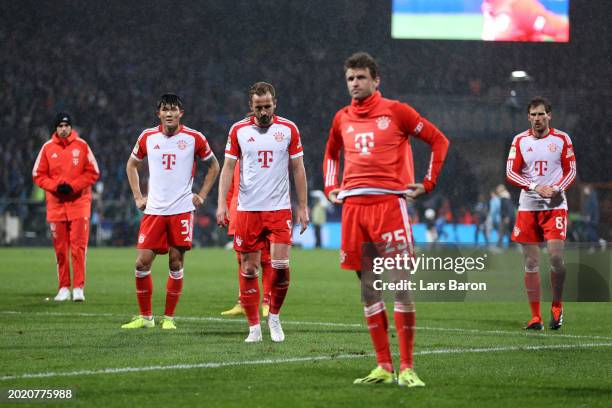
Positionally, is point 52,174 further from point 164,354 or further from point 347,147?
point 347,147

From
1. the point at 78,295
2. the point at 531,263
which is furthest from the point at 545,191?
the point at 78,295

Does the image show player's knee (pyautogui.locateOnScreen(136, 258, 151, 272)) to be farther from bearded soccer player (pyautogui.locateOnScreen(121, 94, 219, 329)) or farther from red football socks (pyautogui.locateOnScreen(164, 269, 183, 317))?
red football socks (pyautogui.locateOnScreen(164, 269, 183, 317))

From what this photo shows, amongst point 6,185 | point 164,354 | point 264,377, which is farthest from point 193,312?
point 6,185

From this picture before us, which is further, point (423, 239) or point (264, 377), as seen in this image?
point (423, 239)

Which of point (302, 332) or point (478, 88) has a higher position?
point (478, 88)

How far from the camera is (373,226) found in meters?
6.75

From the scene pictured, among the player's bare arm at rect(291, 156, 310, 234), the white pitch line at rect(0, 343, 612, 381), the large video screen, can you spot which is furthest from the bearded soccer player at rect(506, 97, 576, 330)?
the large video screen

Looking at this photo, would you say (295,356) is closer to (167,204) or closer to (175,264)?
(175,264)

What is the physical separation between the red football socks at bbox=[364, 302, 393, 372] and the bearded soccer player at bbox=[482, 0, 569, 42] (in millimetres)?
25890

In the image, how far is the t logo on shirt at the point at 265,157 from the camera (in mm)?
9414

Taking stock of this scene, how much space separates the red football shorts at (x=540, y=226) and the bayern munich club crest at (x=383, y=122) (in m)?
4.63

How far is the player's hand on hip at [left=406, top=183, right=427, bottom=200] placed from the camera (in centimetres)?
656

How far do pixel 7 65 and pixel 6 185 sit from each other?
20.7 feet

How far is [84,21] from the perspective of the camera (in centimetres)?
3941
